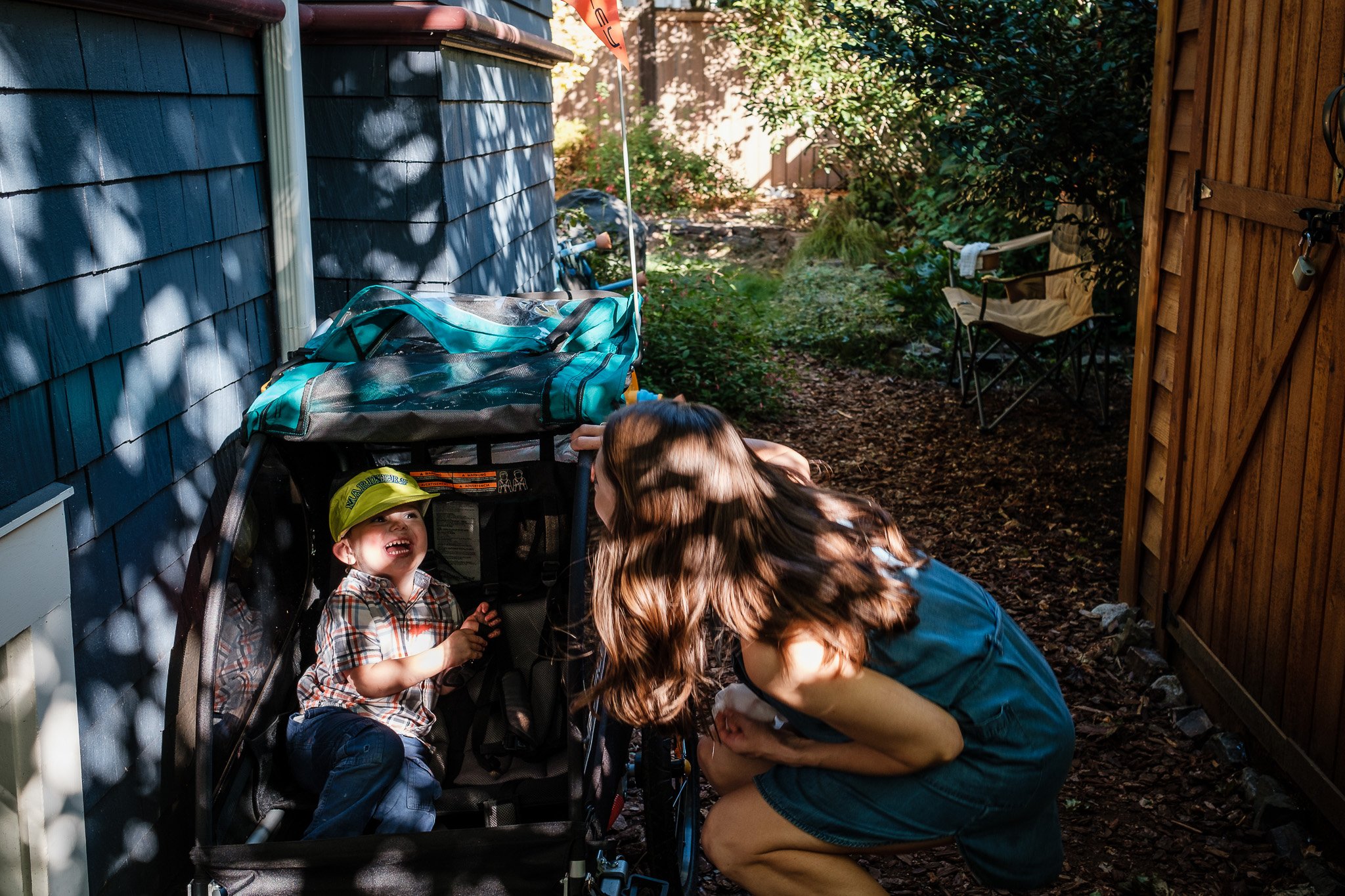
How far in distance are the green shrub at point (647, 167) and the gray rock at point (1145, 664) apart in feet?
33.4

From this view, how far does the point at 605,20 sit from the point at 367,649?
2.84 meters

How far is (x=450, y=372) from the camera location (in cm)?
283

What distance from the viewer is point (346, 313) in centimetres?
316

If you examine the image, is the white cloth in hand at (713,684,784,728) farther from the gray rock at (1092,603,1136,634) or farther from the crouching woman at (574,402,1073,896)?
the gray rock at (1092,603,1136,634)

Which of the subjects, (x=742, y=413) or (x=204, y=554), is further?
(x=742, y=413)

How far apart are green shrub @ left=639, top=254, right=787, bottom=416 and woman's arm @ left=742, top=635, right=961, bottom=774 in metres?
4.67

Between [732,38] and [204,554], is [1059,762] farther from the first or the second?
[732,38]

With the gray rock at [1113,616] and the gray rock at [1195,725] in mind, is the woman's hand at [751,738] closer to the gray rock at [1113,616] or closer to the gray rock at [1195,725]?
the gray rock at [1195,725]

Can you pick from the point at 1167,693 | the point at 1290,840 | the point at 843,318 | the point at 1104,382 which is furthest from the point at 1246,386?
the point at 843,318

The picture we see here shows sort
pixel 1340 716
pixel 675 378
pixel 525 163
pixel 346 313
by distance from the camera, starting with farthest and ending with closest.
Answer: pixel 675 378, pixel 525 163, pixel 346 313, pixel 1340 716

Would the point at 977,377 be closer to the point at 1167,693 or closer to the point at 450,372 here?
the point at 1167,693

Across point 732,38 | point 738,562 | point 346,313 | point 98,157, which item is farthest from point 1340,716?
point 732,38

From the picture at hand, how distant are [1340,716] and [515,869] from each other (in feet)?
6.34

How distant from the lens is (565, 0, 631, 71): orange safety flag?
4.36 metres
